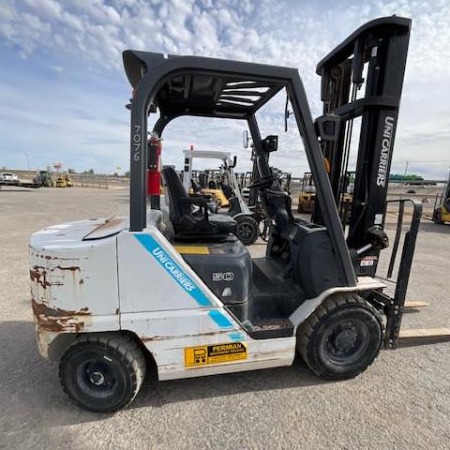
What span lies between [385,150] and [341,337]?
1842 mm

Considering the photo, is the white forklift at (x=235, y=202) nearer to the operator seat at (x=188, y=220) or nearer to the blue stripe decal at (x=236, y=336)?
the operator seat at (x=188, y=220)

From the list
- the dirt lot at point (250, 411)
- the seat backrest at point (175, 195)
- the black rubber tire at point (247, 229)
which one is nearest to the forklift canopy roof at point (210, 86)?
the seat backrest at point (175, 195)

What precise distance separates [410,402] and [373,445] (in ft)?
2.19

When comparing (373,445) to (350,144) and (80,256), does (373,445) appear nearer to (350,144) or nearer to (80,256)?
(80,256)

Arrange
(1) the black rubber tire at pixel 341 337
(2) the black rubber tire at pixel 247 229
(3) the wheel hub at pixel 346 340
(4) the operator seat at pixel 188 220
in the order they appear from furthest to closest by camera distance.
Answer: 1. (2) the black rubber tire at pixel 247 229
2. (4) the operator seat at pixel 188 220
3. (3) the wheel hub at pixel 346 340
4. (1) the black rubber tire at pixel 341 337

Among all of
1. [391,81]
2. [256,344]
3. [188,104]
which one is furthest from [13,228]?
[391,81]

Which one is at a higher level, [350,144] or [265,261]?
[350,144]

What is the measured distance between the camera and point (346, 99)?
12.0ft

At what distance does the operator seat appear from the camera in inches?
124

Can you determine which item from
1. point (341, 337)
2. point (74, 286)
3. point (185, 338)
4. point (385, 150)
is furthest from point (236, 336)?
point (385, 150)

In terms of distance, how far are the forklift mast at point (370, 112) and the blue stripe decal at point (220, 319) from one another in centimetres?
165

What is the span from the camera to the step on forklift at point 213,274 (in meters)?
2.36

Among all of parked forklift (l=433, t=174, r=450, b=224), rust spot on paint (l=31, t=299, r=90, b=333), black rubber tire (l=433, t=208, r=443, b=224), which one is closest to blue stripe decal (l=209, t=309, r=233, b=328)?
rust spot on paint (l=31, t=299, r=90, b=333)

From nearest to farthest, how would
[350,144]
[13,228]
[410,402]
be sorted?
[410,402]
[350,144]
[13,228]
